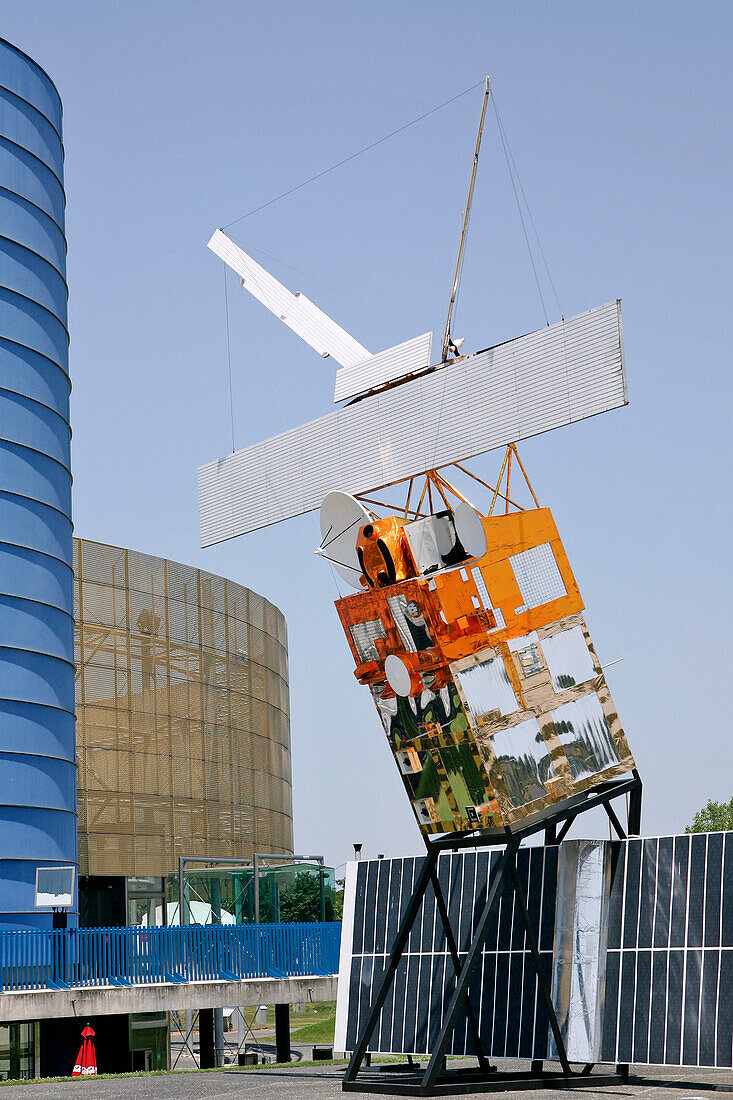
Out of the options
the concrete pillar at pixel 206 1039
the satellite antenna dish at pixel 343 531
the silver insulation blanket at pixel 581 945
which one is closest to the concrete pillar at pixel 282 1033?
the concrete pillar at pixel 206 1039

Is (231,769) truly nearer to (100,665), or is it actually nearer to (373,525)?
(100,665)

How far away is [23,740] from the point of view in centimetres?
2692

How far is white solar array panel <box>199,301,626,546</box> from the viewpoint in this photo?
52.1 ft

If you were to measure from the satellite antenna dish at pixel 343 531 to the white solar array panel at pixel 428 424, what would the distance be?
506 millimetres

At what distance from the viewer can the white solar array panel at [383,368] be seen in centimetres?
1761

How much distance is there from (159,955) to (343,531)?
10.8 metres

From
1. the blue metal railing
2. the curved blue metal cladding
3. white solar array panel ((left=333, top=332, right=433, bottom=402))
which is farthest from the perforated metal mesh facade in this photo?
white solar array panel ((left=333, top=332, right=433, bottom=402))

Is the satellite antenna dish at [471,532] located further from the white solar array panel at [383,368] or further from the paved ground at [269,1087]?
the paved ground at [269,1087]

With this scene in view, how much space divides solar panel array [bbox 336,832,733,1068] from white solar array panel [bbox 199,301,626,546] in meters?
5.35

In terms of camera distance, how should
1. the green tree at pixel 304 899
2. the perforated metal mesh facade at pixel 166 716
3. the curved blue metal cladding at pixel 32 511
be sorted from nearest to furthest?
the curved blue metal cladding at pixel 32 511 → the green tree at pixel 304 899 → the perforated metal mesh facade at pixel 166 716

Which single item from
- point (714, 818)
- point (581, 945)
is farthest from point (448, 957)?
point (714, 818)

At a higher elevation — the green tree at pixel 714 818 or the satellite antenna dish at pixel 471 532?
the satellite antenna dish at pixel 471 532

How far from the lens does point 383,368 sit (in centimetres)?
1803

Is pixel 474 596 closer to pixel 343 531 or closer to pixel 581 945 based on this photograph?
pixel 343 531
